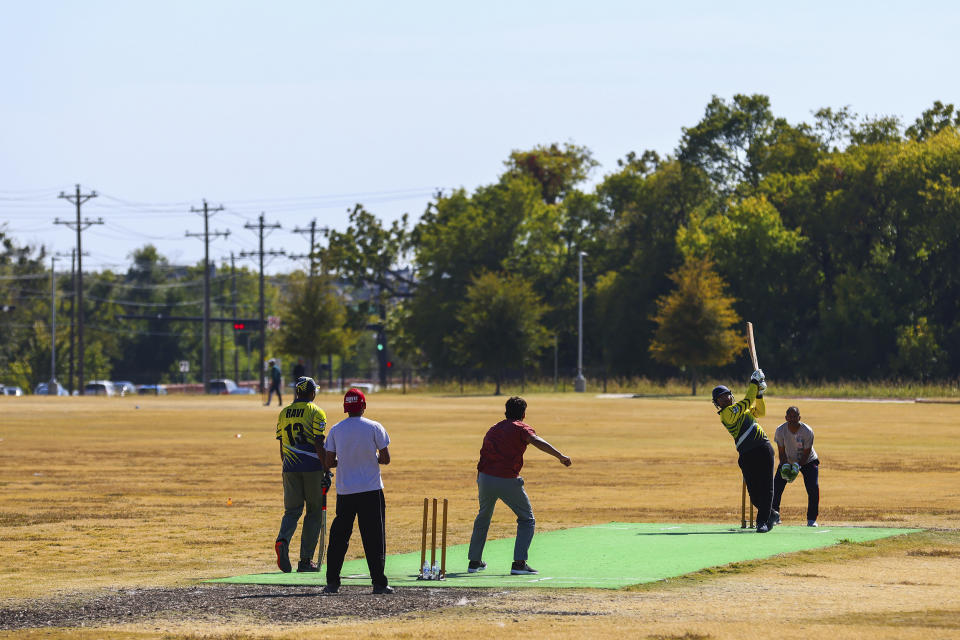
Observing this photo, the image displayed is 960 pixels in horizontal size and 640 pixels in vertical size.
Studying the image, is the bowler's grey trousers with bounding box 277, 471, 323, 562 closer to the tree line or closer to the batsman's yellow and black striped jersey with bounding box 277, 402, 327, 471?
the batsman's yellow and black striped jersey with bounding box 277, 402, 327, 471

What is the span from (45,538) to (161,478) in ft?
26.7

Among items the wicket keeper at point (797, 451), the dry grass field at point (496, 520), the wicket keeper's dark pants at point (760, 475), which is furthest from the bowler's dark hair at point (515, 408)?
the wicket keeper at point (797, 451)

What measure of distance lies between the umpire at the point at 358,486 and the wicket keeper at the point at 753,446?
559 centimetres

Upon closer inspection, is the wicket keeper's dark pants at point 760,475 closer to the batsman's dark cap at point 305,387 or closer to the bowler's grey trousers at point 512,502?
the bowler's grey trousers at point 512,502

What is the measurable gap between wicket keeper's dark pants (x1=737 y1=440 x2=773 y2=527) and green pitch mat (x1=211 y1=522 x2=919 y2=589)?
34 centimetres

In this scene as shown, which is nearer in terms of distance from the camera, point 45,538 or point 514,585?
point 514,585

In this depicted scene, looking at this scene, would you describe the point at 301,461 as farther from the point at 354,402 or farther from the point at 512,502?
the point at 512,502

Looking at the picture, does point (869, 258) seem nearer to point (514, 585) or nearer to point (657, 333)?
point (657, 333)

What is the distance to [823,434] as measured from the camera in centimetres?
3847

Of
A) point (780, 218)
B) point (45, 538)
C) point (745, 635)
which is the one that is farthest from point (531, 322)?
point (745, 635)

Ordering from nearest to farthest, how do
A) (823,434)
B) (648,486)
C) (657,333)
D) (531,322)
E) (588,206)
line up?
1. (648,486)
2. (823,434)
3. (657,333)
4. (531,322)
5. (588,206)

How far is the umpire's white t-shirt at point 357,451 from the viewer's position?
42.2 feet

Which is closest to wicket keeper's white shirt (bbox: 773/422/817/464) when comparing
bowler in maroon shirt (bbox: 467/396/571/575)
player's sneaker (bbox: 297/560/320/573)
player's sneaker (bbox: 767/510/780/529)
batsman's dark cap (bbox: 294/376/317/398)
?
player's sneaker (bbox: 767/510/780/529)

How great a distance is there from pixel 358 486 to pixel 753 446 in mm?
6204
